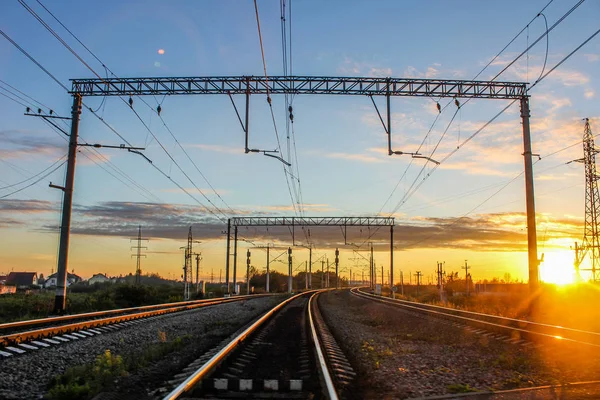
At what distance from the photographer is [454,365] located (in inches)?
444

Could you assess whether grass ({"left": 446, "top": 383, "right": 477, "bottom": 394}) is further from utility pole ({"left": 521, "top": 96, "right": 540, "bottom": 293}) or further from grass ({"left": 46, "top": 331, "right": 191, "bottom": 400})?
utility pole ({"left": 521, "top": 96, "right": 540, "bottom": 293})

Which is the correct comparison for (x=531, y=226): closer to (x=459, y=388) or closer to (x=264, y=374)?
(x=459, y=388)

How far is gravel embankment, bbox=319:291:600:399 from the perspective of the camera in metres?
8.84

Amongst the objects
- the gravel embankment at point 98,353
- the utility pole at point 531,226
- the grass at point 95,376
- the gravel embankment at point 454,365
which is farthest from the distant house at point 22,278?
the grass at point 95,376

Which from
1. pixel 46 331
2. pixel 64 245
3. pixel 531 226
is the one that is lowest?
pixel 46 331

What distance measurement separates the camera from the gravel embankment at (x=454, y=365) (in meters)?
8.84

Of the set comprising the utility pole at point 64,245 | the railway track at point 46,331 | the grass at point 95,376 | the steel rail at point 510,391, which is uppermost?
the utility pole at point 64,245

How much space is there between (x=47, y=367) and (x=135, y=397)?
3.89m

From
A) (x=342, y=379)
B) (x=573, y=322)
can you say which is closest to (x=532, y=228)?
(x=573, y=322)

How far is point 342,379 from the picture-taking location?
9148 mm

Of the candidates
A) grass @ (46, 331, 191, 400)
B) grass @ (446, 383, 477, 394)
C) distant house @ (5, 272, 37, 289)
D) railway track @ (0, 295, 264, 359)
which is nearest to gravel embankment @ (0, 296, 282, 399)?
grass @ (46, 331, 191, 400)

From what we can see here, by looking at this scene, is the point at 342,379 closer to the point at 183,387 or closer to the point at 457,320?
the point at 183,387

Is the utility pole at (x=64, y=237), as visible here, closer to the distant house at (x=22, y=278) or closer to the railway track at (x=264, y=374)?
the railway track at (x=264, y=374)

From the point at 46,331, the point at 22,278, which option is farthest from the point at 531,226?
the point at 22,278
